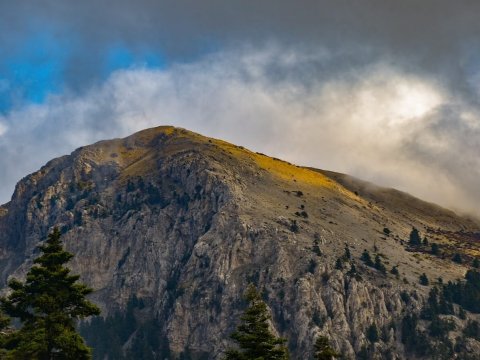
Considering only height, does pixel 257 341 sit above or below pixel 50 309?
above

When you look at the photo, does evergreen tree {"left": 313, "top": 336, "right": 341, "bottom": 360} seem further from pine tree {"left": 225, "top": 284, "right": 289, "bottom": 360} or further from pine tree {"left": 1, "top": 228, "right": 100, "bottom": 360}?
pine tree {"left": 1, "top": 228, "right": 100, "bottom": 360}

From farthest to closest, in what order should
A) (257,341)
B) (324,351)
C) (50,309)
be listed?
(50,309), (257,341), (324,351)

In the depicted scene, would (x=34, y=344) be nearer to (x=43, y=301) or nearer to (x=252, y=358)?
(x=43, y=301)

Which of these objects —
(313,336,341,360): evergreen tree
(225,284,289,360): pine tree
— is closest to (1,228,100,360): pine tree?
(225,284,289,360): pine tree

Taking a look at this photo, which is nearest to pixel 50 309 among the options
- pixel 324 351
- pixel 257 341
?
pixel 257 341

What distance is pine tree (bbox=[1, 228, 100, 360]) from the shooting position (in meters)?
59.2

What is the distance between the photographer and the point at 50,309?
61000 millimetres

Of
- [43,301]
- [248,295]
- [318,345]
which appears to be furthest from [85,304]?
[318,345]

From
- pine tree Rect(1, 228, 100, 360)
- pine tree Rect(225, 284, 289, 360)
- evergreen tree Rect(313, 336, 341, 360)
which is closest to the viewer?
evergreen tree Rect(313, 336, 341, 360)

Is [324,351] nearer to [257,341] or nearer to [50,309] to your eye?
[257,341]

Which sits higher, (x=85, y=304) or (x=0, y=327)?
(x=85, y=304)

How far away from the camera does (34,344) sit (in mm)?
58156

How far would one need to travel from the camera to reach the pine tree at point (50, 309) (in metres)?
59.2

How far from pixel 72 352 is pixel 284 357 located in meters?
18.4
